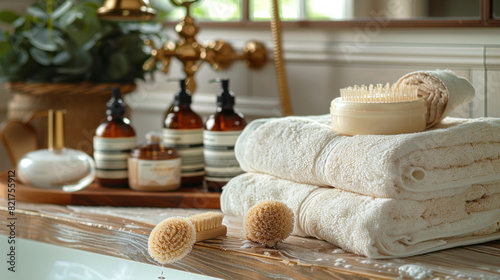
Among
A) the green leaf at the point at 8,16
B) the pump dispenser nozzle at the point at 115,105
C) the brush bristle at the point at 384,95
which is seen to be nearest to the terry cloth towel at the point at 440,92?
the brush bristle at the point at 384,95

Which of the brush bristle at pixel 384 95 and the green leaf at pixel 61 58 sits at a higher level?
the green leaf at pixel 61 58

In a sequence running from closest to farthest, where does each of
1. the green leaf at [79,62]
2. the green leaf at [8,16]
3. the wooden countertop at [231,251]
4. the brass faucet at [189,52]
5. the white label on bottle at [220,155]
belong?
the wooden countertop at [231,251]
the white label on bottle at [220,155]
the brass faucet at [189,52]
the green leaf at [79,62]
the green leaf at [8,16]

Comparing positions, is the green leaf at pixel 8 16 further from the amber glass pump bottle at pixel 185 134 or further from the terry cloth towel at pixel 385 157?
the terry cloth towel at pixel 385 157

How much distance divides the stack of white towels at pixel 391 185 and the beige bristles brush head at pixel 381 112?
0.02 m

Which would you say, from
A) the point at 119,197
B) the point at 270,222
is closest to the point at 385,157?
the point at 270,222

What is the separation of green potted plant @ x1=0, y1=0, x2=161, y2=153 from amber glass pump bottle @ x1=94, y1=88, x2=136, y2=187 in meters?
0.27

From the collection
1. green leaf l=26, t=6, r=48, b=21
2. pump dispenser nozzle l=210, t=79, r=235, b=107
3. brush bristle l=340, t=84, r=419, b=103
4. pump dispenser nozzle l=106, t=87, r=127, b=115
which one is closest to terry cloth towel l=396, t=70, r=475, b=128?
brush bristle l=340, t=84, r=419, b=103

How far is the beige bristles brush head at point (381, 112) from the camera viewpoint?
26.7 inches

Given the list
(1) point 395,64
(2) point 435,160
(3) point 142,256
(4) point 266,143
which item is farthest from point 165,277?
(1) point 395,64

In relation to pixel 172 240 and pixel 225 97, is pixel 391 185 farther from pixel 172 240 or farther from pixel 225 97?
pixel 225 97

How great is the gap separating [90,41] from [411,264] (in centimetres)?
80

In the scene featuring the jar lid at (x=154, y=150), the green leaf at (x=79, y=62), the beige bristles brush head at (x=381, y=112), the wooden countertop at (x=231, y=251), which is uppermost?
the green leaf at (x=79, y=62)

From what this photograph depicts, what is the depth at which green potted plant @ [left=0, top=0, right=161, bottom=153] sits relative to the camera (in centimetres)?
117

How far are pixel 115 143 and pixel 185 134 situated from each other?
0.10 m
